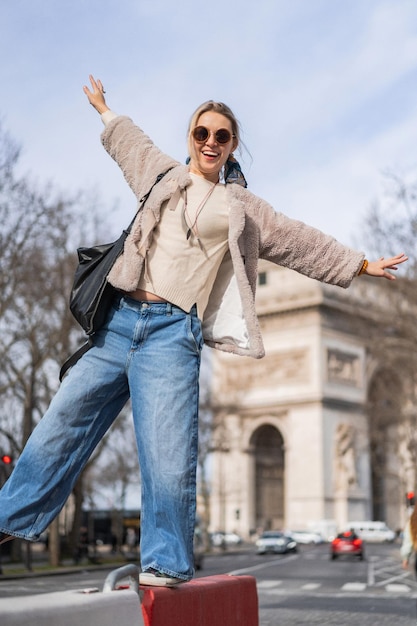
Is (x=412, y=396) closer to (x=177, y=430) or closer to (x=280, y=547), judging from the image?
(x=280, y=547)

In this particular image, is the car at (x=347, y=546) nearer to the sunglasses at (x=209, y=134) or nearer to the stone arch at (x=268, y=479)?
the stone arch at (x=268, y=479)

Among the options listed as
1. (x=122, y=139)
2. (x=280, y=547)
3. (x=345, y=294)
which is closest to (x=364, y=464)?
(x=345, y=294)

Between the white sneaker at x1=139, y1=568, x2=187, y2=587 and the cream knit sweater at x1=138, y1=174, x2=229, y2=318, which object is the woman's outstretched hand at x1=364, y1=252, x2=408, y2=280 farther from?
the white sneaker at x1=139, y1=568, x2=187, y2=587

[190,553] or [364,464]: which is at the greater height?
[364,464]

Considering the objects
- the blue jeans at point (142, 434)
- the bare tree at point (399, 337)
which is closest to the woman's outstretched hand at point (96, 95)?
the blue jeans at point (142, 434)

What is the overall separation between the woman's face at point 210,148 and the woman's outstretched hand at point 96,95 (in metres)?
0.52

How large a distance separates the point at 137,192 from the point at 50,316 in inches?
1176

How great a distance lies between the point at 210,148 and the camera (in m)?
4.23

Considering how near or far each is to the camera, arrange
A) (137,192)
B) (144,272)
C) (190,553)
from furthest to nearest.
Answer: (137,192) → (144,272) → (190,553)

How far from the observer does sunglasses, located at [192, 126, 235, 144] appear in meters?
4.20

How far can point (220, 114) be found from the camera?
4.23 metres

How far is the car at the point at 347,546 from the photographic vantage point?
38500mm

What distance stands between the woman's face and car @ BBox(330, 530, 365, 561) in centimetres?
3543

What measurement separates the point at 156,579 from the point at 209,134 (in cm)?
162
